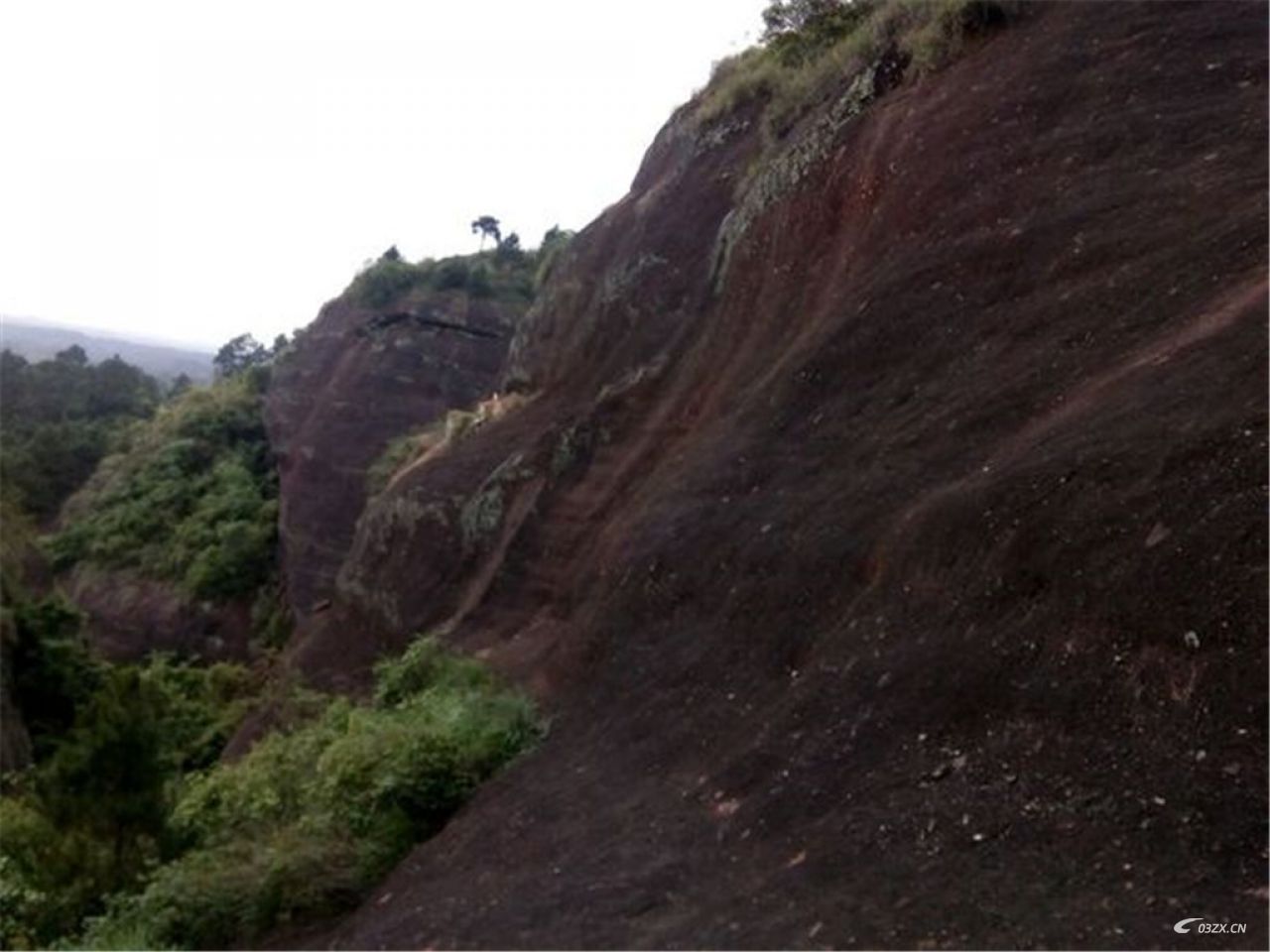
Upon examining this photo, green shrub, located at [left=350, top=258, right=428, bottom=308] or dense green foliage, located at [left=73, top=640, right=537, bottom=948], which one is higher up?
green shrub, located at [left=350, top=258, right=428, bottom=308]

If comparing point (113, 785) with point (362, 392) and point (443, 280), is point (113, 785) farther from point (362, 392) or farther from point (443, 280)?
point (443, 280)

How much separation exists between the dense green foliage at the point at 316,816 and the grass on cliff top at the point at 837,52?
6983 mm

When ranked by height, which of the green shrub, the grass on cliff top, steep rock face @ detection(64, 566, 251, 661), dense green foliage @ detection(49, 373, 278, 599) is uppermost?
the grass on cliff top

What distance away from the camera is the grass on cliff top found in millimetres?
12977

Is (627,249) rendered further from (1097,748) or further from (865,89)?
(1097,748)

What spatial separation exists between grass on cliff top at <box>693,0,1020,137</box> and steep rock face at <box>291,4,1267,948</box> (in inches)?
16.1

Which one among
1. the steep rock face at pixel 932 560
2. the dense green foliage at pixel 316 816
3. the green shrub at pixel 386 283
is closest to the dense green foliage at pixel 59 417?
the green shrub at pixel 386 283

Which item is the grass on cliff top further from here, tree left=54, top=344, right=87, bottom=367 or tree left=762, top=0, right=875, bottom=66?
tree left=54, top=344, right=87, bottom=367

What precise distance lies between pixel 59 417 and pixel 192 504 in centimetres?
2447

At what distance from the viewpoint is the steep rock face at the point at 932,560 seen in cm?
555

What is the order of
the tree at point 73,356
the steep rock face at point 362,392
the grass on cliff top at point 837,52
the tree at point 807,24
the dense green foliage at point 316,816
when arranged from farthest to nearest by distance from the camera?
the tree at point 73,356
the steep rock face at point 362,392
the tree at point 807,24
the grass on cliff top at point 837,52
the dense green foliage at point 316,816

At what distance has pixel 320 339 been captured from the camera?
1608 inches

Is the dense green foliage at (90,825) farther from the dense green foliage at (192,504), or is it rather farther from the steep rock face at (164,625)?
the dense green foliage at (192,504)

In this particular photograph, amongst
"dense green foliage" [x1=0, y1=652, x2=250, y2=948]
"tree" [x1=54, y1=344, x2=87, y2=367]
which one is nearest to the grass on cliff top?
"dense green foliage" [x1=0, y1=652, x2=250, y2=948]
